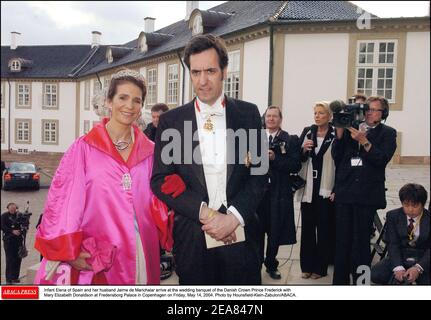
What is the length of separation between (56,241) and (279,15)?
1.54m

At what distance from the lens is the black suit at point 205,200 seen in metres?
1.02

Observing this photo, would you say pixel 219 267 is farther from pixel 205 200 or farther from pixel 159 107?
pixel 159 107

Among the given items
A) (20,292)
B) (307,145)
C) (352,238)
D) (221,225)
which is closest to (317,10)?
(307,145)

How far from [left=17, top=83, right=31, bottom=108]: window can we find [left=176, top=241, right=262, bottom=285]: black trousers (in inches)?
39.7

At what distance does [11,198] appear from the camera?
5.45ft

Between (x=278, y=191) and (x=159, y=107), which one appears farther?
(x=278, y=191)

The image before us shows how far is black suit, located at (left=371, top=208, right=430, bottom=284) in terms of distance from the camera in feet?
4.70

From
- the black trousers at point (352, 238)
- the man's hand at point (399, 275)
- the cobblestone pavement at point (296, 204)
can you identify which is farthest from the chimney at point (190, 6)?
the man's hand at point (399, 275)

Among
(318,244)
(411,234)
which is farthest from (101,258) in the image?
(411,234)

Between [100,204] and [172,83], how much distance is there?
0.51 meters

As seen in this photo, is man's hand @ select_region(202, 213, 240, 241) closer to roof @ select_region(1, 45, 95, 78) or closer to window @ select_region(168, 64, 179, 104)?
window @ select_region(168, 64, 179, 104)

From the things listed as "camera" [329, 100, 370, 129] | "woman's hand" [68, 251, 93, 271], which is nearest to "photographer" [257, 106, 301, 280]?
"camera" [329, 100, 370, 129]

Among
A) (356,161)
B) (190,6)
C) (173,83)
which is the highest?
(190,6)

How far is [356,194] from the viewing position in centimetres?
150
